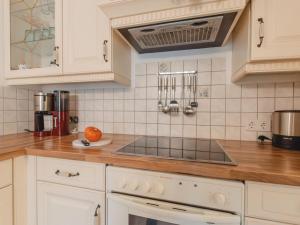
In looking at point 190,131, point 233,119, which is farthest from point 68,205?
point 233,119

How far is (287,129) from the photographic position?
95 centimetres

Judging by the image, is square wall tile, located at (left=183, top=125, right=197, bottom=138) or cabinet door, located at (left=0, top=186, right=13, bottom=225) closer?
cabinet door, located at (left=0, top=186, right=13, bottom=225)

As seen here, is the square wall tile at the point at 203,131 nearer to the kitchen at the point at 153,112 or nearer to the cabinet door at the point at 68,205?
the kitchen at the point at 153,112

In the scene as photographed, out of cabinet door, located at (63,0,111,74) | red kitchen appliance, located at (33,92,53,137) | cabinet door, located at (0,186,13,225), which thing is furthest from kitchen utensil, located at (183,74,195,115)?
cabinet door, located at (0,186,13,225)

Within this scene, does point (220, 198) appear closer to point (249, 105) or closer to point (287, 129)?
point (287, 129)

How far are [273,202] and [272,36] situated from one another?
2.27ft

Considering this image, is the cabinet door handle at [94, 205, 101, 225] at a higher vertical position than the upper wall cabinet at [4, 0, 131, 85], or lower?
lower

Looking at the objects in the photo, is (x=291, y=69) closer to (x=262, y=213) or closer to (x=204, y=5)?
(x=204, y=5)

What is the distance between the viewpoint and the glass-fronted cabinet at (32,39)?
1239mm

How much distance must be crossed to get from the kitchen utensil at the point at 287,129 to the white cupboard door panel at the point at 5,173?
1.37 meters

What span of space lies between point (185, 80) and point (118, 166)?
760mm

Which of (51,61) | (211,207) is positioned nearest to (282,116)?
(211,207)

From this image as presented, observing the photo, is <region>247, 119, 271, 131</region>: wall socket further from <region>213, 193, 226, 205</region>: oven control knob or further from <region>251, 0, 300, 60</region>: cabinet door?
<region>213, 193, 226, 205</region>: oven control knob

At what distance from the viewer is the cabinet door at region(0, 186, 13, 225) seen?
0.87m
